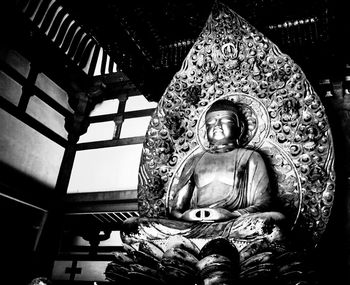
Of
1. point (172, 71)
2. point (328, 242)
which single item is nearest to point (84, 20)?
point (172, 71)

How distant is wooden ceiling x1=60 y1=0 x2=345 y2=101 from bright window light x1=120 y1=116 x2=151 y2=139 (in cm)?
128

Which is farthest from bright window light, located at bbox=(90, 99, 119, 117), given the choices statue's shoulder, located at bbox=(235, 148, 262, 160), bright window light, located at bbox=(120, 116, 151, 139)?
statue's shoulder, located at bbox=(235, 148, 262, 160)

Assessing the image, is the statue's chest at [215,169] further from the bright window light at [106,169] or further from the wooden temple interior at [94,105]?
the bright window light at [106,169]

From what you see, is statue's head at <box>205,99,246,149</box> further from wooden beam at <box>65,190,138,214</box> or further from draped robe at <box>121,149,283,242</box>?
wooden beam at <box>65,190,138,214</box>

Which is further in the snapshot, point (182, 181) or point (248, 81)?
point (248, 81)

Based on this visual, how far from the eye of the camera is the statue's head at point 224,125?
3.15 m

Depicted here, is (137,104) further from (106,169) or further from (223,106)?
(223,106)

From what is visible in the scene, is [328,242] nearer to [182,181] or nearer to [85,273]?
[182,181]

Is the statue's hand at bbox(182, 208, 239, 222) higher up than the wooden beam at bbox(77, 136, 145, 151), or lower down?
lower down

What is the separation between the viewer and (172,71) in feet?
13.2

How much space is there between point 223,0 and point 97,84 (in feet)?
9.51

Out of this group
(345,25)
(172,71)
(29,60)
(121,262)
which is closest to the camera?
(121,262)

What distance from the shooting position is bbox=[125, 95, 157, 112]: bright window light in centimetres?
533

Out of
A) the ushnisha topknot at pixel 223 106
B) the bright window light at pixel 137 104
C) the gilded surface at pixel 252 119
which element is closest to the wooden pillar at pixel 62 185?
the bright window light at pixel 137 104
